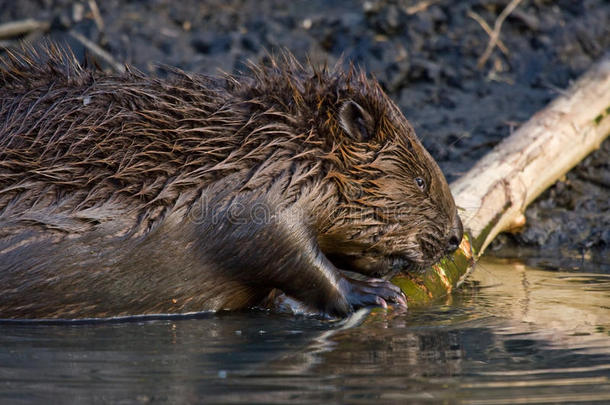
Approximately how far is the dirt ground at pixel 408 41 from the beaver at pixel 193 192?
93.4 inches

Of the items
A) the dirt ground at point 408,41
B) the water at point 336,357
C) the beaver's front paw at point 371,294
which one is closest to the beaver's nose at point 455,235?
the water at point 336,357

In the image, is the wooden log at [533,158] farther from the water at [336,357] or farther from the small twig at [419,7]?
the small twig at [419,7]

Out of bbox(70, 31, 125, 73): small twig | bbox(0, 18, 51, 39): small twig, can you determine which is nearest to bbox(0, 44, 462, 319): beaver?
bbox(70, 31, 125, 73): small twig

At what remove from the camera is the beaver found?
3.71 meters

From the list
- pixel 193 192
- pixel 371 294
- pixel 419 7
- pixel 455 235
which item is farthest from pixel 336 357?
pixel 419 7

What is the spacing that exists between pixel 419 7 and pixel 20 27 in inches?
131

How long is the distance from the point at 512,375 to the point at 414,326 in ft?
2.66

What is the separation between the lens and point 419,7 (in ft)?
25.0

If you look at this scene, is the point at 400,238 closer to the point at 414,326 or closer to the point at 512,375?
the point at 414,326

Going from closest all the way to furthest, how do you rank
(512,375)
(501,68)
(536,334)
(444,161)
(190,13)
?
(512,375) < (536,334) < (444,161) < (501,68) < (190,13)

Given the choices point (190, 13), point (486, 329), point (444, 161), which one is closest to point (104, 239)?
point (486, 329)

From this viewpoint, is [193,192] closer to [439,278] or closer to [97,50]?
[439,278]

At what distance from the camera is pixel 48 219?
3.66 metres

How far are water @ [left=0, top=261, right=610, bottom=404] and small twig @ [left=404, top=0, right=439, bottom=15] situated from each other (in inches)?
152
